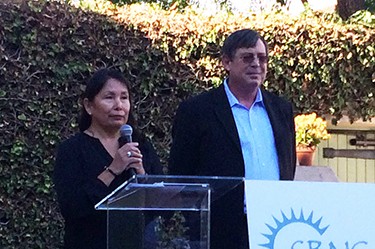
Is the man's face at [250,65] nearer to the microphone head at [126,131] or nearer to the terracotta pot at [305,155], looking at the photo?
the microphone head at [126,131]

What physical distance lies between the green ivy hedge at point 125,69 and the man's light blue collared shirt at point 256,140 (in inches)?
95.9

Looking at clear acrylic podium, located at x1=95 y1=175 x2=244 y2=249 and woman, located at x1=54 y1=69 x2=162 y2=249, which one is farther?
woman, located at x1=54 y1=69 x2=162 y2=249

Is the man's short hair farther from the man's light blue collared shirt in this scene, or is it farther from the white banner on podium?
the white banner on podium

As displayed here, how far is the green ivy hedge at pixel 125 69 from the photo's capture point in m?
5.28

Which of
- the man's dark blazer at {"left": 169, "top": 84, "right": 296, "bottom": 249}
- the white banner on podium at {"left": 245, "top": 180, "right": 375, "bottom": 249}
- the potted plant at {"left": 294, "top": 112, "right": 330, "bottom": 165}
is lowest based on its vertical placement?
the white banner on podium at {"left": 245, "top": 180, "right": 375, "bottom": 249}

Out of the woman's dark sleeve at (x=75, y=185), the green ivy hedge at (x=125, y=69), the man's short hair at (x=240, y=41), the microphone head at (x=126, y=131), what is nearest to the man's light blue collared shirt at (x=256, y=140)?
the man's short hair at (x=240, y=41)

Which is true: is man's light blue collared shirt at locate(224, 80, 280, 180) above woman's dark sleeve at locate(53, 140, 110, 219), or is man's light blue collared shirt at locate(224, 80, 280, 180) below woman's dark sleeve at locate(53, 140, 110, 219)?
above

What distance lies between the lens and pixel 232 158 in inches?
121

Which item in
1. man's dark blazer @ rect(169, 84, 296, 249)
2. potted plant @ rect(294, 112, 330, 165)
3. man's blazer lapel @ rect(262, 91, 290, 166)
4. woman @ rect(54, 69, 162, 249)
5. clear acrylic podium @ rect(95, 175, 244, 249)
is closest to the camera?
clear acrylic podium @ rect(95, 175, 244, 249)

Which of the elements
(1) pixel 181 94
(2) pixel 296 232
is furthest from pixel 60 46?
(2) pixel 296 232

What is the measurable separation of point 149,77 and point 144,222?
Result: 3.31m

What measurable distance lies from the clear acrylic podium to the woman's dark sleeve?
1.16 feet

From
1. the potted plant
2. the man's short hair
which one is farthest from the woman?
the potted plant

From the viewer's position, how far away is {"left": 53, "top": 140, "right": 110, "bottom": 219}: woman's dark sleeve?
2.80 meters
